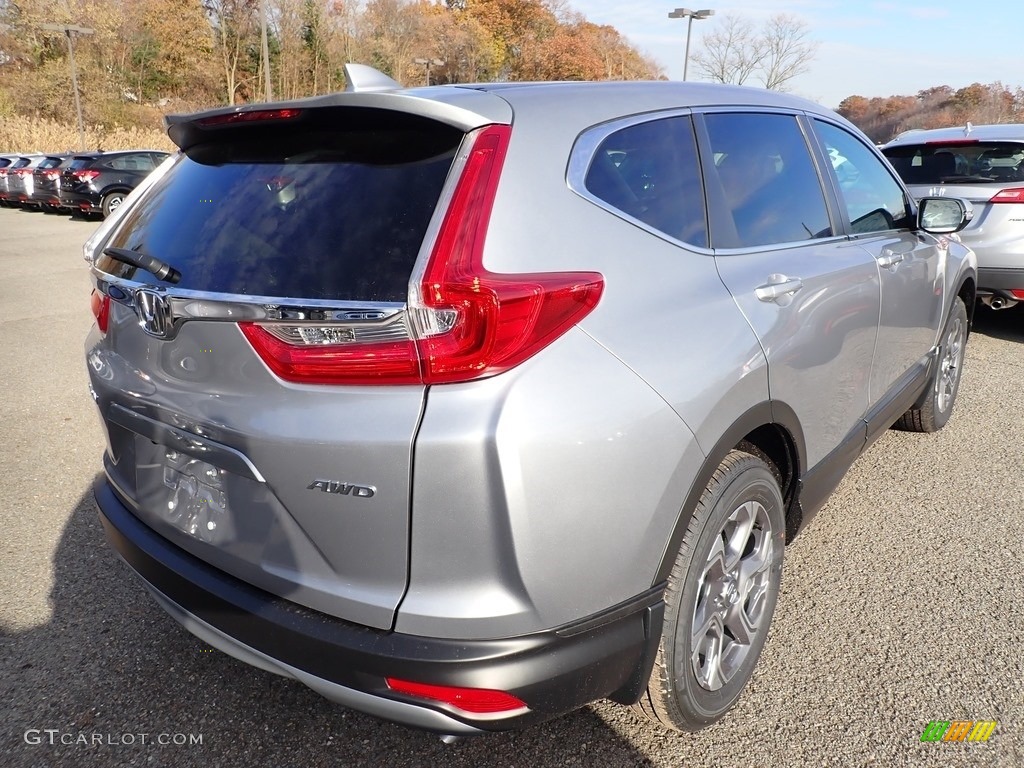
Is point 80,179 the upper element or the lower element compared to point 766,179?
lower

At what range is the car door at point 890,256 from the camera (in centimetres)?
308

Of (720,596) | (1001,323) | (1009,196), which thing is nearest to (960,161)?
(1009,196)

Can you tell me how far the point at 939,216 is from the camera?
139 inches

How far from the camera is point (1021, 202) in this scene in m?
5.77

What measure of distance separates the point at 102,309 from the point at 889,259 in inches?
113

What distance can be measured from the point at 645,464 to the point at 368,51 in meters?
56.5

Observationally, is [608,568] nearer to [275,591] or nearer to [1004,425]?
[275,591]

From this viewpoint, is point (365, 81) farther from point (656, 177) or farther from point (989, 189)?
point (989, 189)

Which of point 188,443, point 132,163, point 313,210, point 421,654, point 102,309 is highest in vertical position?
point 313,210

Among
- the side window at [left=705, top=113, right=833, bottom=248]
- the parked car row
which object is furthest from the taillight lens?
the parked car row

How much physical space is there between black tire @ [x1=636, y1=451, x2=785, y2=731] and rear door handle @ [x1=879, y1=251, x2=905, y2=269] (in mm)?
1218

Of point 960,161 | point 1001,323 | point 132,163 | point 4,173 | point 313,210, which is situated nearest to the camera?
point 313,210

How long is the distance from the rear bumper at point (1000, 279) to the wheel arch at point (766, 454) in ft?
14.2

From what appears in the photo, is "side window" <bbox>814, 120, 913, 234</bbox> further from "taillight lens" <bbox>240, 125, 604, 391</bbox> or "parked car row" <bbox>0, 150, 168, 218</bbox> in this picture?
"parked car row" <bbox>0, 150, 168, 218</bbox>
